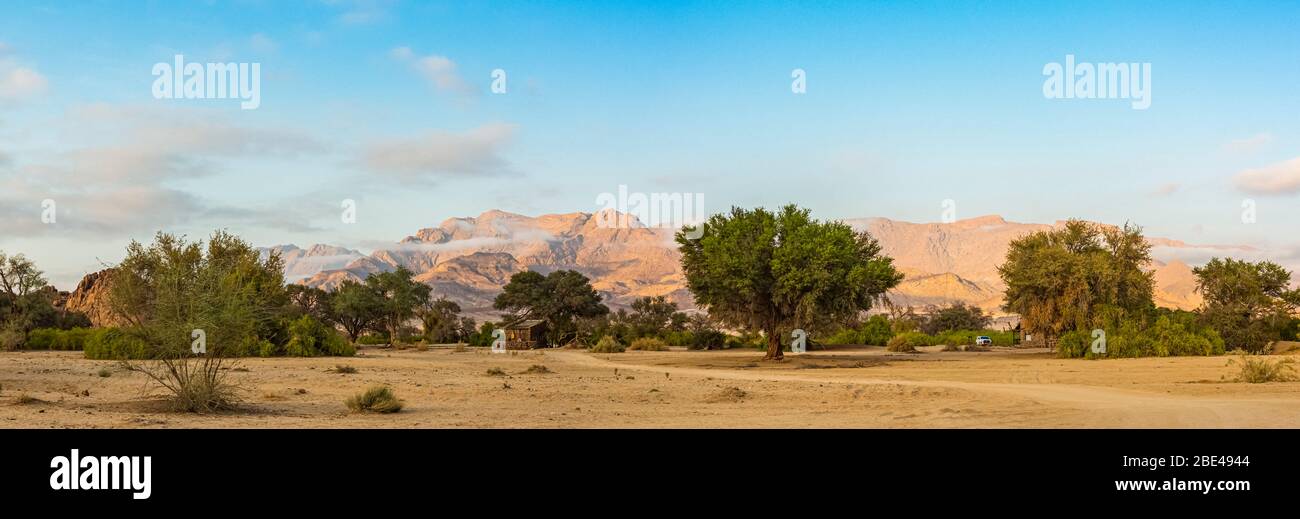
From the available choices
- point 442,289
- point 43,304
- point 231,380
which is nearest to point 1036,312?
point 231,380

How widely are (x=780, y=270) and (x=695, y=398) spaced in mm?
17272

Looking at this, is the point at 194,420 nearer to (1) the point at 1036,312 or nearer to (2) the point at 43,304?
(1) the point at 1036,312

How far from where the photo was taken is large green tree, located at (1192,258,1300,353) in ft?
139

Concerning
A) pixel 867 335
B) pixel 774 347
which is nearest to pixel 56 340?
pixel 774 347

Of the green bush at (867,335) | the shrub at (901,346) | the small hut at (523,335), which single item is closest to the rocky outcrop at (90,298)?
the small hut at (523,335)

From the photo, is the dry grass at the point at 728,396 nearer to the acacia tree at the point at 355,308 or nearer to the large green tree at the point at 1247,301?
the large green tree at the point at 1247,301

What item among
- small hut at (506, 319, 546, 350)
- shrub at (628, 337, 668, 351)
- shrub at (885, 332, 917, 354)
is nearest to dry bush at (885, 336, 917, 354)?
shrub at (885, 332, 917, 354)

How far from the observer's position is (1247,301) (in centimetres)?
4319

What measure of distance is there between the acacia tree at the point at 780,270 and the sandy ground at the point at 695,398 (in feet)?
18.4

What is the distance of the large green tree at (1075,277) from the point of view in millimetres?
42875

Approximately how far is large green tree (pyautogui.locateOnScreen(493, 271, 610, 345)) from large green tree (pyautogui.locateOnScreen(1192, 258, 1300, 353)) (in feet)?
134

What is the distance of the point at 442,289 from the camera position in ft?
649
